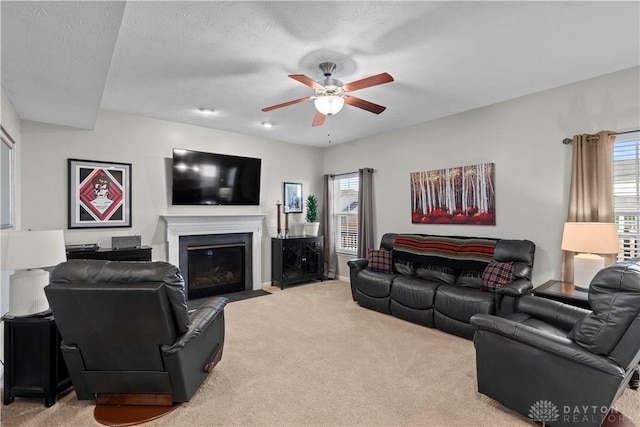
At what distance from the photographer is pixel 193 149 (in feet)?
16.5

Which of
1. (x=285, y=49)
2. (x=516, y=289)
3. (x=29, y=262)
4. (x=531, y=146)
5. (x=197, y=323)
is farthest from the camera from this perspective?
(x=531, y=146)

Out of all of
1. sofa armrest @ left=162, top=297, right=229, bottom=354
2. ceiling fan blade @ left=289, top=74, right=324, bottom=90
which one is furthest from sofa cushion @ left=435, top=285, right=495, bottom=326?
ceiling fan blade @ left=289, top=74, right=324, bottom=90

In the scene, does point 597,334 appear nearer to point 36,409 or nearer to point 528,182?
point 528,182

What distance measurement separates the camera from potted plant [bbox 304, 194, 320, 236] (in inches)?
243

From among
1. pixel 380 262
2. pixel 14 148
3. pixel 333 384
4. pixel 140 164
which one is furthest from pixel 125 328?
pixel 380 262

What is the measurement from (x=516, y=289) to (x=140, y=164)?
4836 mm

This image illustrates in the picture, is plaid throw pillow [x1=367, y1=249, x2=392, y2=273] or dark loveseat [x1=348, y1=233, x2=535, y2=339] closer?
dark loveseat [x1=348, y1=233, x2=535, y2=339]

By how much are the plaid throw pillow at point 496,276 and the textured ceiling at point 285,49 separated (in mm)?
1955

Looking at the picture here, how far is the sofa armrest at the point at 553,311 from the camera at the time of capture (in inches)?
95.0

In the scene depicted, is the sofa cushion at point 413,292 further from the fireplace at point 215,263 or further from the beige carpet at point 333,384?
the fireplace at point 215,263

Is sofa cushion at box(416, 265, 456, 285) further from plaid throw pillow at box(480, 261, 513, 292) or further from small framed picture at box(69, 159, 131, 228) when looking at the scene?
small framed picture at box(69, 159, 131, 228)

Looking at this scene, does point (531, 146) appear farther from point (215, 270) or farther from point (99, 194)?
point (99, 194)

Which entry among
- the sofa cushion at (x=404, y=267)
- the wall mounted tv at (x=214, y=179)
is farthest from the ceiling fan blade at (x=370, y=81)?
the wall mounted tv at (x=214, y=179)

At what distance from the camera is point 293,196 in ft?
20.5
